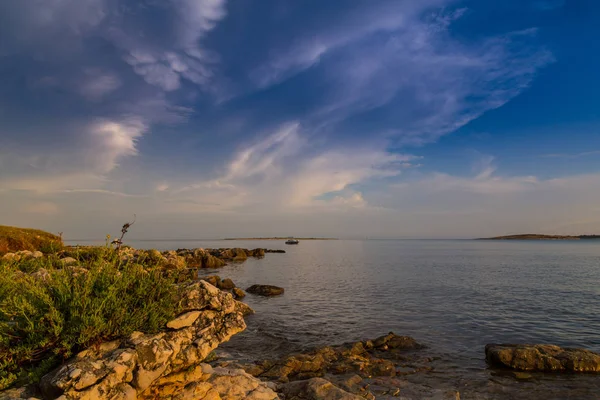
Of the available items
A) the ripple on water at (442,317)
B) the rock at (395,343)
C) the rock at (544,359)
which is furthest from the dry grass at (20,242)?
the rock at (544,359)

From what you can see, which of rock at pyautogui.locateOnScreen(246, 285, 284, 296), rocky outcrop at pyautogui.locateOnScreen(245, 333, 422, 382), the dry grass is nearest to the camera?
rocky outcrop at pyautogui.locateOnScreen(245, 333, 422, 382)

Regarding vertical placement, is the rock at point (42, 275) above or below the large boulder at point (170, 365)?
above

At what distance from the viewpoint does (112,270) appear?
295 inches

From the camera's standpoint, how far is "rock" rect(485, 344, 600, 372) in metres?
13.8

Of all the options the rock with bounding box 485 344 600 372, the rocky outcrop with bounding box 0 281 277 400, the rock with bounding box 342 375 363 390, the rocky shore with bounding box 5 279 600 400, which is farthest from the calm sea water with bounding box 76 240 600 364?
the rocky outcrop with bounding box 0 281 277 400

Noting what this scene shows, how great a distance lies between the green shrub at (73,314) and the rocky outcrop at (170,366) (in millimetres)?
299

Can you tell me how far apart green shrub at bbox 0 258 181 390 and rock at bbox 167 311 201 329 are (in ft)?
0.46

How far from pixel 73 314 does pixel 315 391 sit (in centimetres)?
686

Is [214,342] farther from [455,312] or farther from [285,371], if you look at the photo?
[455,312]

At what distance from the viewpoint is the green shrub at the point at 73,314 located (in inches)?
249

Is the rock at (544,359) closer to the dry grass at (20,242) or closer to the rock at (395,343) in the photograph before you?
the rock at (395,343)

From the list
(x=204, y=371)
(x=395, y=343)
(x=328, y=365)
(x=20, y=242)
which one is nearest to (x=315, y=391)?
(x=204, y=371)

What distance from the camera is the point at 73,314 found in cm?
645

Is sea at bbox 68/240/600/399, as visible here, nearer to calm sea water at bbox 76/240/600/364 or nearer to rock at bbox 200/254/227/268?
calm sea water at bbox 76/240/600/364
